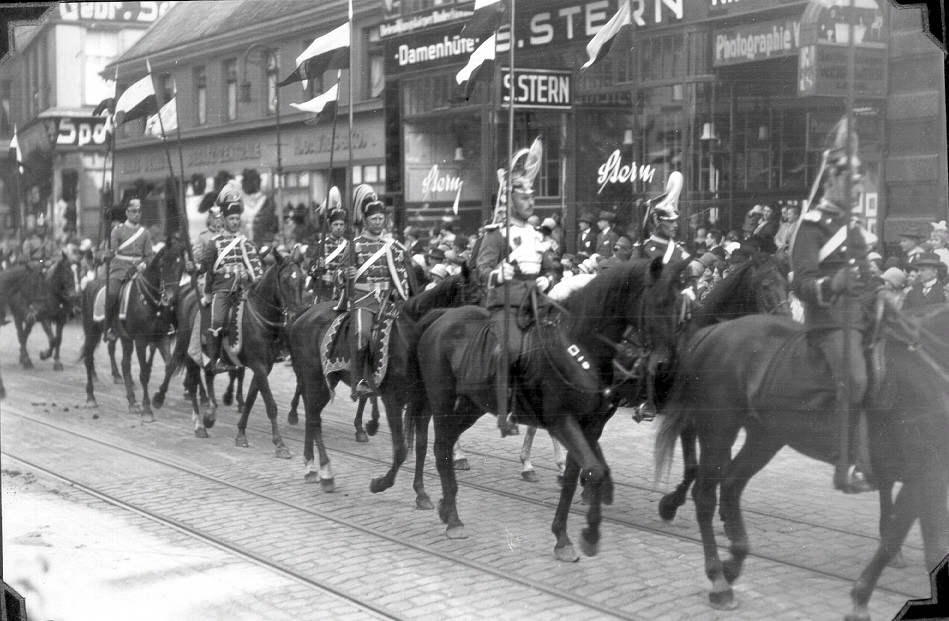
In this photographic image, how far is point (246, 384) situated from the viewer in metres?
13.9

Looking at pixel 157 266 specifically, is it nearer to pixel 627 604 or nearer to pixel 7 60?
pixel 7 60

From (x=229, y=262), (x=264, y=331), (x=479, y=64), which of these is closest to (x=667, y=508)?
(x=479, y=64)

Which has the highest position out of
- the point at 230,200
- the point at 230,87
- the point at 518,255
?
the point at 230,87

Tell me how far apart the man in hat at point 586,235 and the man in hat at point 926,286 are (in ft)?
6.73

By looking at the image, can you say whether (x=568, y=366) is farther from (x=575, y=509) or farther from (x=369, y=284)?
(x=369, y=284)

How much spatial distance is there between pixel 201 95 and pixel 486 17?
2.18 meters

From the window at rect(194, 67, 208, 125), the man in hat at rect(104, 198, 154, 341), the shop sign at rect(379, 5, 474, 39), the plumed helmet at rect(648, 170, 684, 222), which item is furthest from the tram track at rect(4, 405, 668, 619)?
the shop sign at rect(379, 5, 474, 39)

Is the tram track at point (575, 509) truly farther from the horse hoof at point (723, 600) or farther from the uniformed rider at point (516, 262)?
the uniformed rider at point (516, 262)

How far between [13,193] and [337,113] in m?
2.31

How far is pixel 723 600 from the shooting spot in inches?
239

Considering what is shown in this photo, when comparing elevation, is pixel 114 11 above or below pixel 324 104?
above

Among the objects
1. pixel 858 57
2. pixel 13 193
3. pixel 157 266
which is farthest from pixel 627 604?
pixel 157 266

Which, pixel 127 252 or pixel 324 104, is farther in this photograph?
pixel 127 252

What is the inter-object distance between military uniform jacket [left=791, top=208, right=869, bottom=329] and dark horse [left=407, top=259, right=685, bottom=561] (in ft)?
2.32
